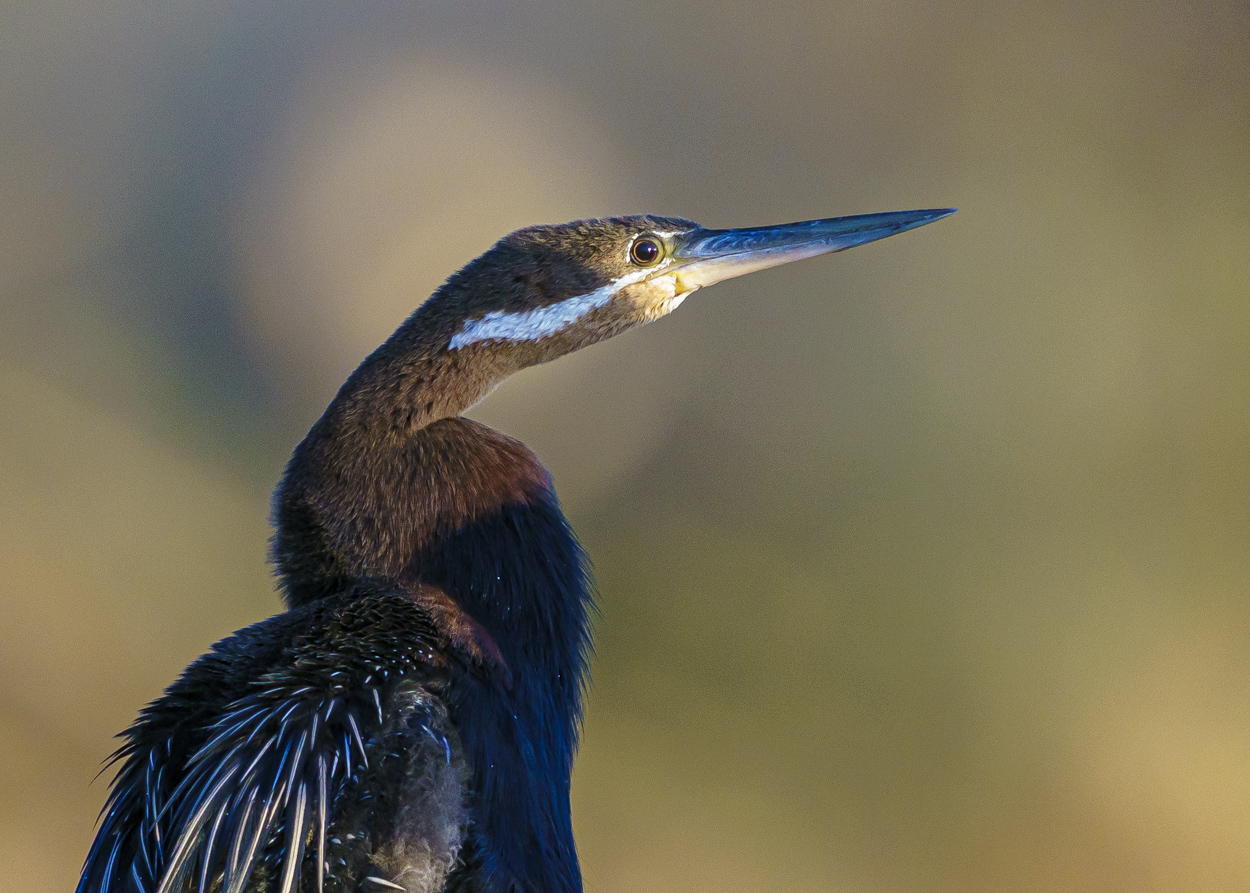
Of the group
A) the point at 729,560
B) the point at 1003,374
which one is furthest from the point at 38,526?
the point at 1003,374

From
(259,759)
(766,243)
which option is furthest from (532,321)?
(259,759)

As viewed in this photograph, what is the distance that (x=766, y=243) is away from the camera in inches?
80.7

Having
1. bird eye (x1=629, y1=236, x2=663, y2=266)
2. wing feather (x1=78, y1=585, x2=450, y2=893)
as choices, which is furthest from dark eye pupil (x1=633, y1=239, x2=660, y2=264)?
wing feather (x1=78, y1=585, x2=450, y2=893)

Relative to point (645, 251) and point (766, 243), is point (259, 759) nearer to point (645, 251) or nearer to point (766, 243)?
point (645, 251)

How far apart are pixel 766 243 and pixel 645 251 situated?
0.89 feet

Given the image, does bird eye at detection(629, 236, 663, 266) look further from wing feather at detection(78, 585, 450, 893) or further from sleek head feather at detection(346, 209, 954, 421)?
wing feather at detection(78, 585, 450, 893)

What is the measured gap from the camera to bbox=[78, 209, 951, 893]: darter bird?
143 centimetres

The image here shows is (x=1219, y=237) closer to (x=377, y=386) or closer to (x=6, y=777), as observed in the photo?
(x=377, y=386)

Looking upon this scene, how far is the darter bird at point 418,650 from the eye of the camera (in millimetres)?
1432

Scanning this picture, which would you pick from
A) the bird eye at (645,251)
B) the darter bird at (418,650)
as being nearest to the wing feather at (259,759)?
the darter bird at (418,650)

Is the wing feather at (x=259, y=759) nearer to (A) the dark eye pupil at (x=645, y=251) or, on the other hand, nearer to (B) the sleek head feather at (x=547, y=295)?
(B) the sleek head feather at (x=547, y=295)

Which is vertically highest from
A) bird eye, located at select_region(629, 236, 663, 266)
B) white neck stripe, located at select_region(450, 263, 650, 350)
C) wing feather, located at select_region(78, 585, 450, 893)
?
bird eye, located at select_region(629, 236, 663, 266)

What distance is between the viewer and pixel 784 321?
16.5 feet

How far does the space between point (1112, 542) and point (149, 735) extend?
4.43 m
